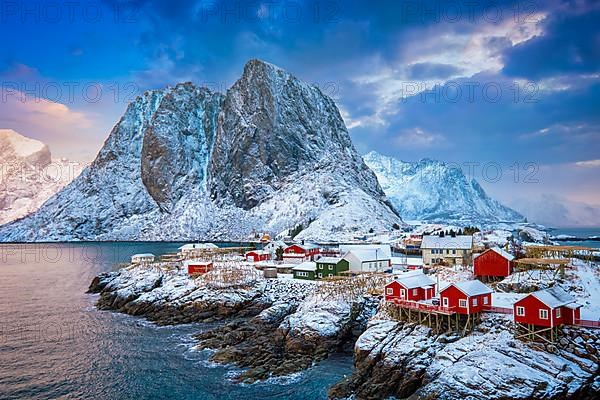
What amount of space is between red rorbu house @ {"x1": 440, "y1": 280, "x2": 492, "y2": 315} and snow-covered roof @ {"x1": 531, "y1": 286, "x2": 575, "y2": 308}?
4264 millimetres

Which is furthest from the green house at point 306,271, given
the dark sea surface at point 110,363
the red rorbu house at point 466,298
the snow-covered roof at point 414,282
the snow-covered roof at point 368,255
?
the red rorbu house at point 466,298

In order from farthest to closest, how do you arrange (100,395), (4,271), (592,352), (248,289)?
(4,271) → (248,289) → (100,395) → (592,352)

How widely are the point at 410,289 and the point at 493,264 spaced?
1538 cm

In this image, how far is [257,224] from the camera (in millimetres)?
194375

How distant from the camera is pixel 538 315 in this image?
30422 millimetres

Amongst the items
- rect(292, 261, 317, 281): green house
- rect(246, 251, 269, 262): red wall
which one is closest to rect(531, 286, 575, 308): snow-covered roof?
rect(292, 261, 317, 281): green house

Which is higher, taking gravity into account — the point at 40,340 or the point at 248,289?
the point at 248,289

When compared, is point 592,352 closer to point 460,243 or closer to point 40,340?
point 460,243

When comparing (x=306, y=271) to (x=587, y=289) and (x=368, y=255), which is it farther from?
(x=587, y=289)

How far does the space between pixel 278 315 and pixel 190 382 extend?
15.7 metres

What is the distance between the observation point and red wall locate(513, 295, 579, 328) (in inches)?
1185

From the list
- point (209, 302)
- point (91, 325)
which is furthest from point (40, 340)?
point (209, 302)

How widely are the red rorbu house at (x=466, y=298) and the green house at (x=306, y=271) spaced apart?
26839 mm

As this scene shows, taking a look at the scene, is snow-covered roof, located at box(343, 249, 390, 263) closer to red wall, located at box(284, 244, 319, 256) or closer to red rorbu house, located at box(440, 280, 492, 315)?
red wall, located at box(284, 244, 319, 256)
